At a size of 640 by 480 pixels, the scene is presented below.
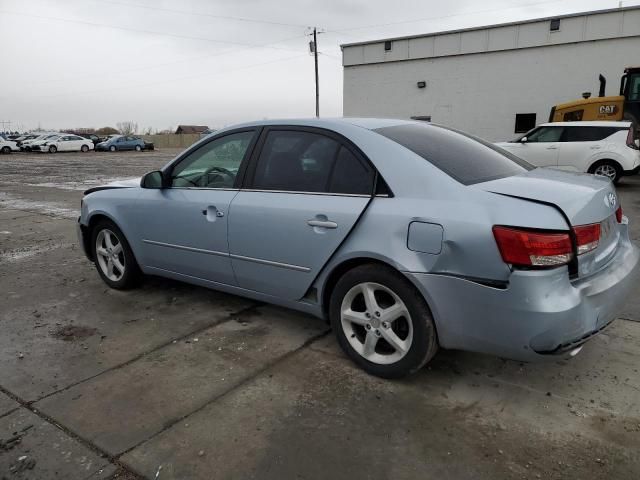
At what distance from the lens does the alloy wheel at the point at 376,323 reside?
2805mm

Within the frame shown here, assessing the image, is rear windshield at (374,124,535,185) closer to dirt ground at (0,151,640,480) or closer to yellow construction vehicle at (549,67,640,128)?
dirt ground at (0,151,640,480)

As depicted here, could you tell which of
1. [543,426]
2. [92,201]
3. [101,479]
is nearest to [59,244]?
[92,201]

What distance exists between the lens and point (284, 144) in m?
3.41

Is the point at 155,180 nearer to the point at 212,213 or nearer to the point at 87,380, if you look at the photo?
the point at 212,213

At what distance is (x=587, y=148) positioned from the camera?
11234 mm

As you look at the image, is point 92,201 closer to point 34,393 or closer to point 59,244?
point 34,393

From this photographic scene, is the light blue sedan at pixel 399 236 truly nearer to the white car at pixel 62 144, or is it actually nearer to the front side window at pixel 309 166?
the front side window at pixel 309 166

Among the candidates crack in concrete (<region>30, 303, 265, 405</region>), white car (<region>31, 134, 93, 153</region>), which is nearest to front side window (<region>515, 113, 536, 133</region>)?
crack in concrete (<region>30, 303, 265, 405</region>)

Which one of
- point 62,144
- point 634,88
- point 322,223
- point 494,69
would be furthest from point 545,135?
point 62,144

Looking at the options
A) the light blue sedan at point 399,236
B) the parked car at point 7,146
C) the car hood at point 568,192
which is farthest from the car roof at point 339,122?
the parked car at point 7,146

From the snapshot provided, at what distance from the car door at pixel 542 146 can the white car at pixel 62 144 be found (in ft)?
123

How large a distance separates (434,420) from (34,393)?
2278mm

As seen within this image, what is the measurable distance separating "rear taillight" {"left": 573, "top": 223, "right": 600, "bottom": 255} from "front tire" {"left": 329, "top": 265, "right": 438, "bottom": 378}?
828 mm

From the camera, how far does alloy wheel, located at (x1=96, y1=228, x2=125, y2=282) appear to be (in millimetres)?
4527
